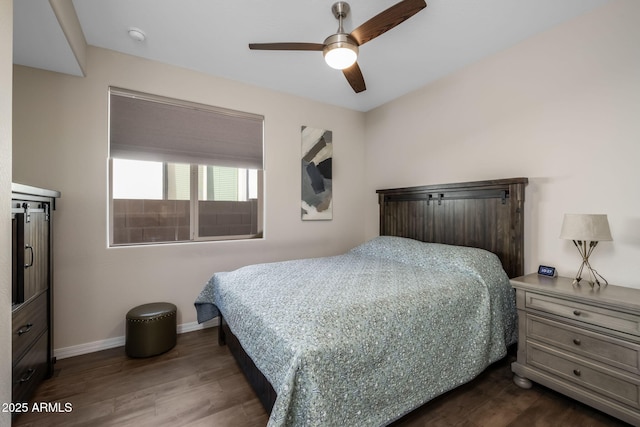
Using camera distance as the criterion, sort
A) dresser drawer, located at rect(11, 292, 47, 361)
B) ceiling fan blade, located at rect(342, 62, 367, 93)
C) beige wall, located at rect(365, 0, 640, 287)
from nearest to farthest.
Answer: dresser drawer, located at rect(11, 292, 47, 361)
beige wall, located at rect(365, 0, 640, 287)
ceiling fan blade, located at rect(342, 62, 367, 93)

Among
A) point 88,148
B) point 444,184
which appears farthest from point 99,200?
point 444,184

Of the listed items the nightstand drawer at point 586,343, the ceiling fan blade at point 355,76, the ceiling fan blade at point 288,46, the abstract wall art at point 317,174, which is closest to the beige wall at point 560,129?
the nightstand drawer at point 586,343

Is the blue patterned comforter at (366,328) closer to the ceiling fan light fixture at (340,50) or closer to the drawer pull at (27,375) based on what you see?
the drawer pull at (27,375)

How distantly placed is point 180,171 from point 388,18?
2.49 meters

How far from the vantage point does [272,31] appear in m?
2.20

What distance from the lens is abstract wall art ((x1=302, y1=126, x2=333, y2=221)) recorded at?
3457mm

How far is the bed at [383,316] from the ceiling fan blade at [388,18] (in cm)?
163

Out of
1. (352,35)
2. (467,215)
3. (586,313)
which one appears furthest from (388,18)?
(586,313)

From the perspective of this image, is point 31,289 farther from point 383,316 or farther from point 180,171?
point 383,316

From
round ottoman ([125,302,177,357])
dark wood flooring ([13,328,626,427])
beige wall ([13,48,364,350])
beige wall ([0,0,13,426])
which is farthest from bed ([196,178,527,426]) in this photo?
beige wall ([0,0,13,426])

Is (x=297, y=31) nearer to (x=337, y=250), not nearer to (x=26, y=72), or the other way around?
(x=26, y=72)

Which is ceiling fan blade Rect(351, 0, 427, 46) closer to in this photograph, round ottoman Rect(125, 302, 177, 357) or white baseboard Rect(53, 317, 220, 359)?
round ottoman Rect(125, 302, 177, 357)

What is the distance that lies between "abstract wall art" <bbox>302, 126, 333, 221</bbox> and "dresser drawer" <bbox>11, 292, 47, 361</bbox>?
2.43 meters

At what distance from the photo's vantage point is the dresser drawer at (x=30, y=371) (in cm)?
150
